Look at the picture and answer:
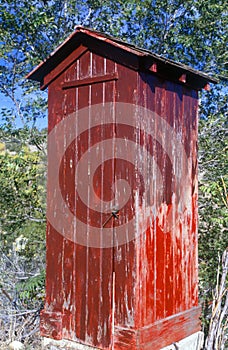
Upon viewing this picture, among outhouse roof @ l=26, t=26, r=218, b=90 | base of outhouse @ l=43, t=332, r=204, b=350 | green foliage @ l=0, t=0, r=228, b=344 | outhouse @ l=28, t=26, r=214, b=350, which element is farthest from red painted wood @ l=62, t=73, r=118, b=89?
green foliage @ l=0, t=0, r=228, b=344

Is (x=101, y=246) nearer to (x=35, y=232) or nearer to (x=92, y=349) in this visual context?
(x=92, y=349)

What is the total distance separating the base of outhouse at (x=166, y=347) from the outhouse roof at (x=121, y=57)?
7.54 feet

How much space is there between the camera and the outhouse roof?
10.4ft

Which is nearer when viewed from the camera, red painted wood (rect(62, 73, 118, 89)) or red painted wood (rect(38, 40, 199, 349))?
red painted wood (rect(38, 40, 199, 349))

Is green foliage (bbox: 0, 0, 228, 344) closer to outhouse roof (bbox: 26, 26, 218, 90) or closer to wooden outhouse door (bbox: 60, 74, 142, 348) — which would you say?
outhouse roof (bbox: 26, 26, 218, 90)

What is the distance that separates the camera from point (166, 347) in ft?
11.0

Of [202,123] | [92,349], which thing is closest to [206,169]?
[202,123]

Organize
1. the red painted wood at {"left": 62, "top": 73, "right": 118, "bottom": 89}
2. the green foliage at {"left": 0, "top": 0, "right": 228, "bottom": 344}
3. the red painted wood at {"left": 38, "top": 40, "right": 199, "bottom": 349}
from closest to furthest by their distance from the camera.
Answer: the red painted wood at {"left": 38, "top": 40, "right": 199, "bottom": 349} → the red painted wood at {"left": 62, "top": 73, "right": 118, "bottom": 89} → the green foliage at {"left": 0, "top": 0, "right": 228, "bottom": 344}

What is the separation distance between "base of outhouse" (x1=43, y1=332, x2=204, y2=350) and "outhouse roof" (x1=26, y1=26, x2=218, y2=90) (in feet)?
7.54

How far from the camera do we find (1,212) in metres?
6.21

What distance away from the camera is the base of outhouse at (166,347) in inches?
132

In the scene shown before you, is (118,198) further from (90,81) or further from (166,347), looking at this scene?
(166,347)

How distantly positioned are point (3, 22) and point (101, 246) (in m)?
4.97

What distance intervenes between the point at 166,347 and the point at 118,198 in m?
1.32
